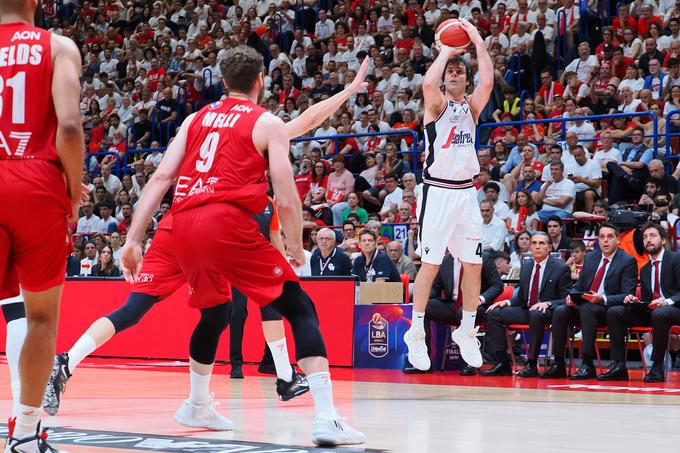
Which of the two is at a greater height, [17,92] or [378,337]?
[17,92]

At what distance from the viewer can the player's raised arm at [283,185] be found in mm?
5281

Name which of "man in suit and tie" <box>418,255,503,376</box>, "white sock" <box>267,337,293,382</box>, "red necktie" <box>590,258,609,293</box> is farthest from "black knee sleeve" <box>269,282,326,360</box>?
"man in suit and tie" <box>418,255,503,376</box>

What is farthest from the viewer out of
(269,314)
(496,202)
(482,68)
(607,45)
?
(607,45)

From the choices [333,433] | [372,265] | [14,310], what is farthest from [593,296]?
[14,310]

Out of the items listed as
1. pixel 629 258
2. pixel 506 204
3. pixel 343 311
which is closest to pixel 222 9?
pixel 506 204

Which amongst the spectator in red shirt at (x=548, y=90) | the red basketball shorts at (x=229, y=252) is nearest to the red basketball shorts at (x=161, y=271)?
the red basketball shorts at (x=229, y=252)

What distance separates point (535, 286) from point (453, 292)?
982 millimetres

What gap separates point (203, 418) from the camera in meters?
6.05

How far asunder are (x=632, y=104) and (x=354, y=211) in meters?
4.60

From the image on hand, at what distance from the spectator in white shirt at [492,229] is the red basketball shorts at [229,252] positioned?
918cm

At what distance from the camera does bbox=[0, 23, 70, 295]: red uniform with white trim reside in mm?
4414

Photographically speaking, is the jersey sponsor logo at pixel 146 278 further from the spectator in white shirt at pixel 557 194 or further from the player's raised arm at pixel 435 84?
the spectator in white shirt at pixel 557 194

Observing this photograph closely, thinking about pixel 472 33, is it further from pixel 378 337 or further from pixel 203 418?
pixel 378 337

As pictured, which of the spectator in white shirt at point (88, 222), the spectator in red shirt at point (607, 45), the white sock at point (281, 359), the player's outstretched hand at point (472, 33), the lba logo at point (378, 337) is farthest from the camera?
the spectator in white shirt at point (88, 222)
